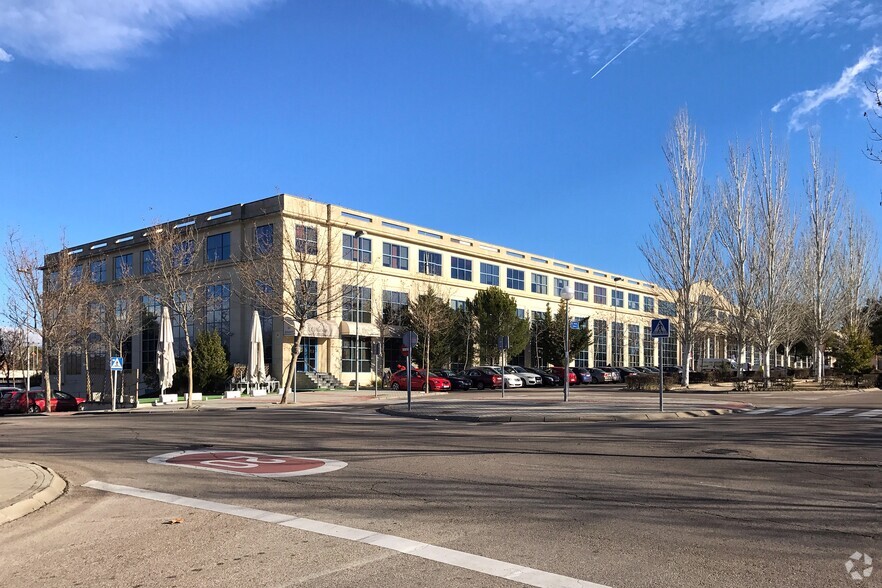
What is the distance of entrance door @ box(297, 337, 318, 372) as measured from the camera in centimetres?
4447

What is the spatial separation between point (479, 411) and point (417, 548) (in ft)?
53.3

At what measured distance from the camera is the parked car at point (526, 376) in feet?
152

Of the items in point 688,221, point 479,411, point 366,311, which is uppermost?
point 688,221


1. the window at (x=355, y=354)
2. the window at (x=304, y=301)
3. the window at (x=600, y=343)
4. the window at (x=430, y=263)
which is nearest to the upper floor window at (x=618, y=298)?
the window at (x=600, y=343)

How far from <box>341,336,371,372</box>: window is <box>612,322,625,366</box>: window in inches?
1394

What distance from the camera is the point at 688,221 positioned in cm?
4116

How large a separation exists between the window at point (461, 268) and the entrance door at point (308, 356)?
15.7m

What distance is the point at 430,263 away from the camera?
5469 centimetres

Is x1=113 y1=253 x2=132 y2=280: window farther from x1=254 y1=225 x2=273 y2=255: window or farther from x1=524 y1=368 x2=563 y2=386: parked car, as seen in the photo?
x1=524 y1=368 x2=563 y2=386: parked car

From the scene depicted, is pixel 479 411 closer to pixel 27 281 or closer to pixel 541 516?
pixel 541 516

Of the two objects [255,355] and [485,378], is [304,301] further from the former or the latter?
[485,378]

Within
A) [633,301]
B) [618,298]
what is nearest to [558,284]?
[618,298]

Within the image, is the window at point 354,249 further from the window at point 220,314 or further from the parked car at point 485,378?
the parked car at point 485,378

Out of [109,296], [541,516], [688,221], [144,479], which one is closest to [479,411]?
[144,479]
